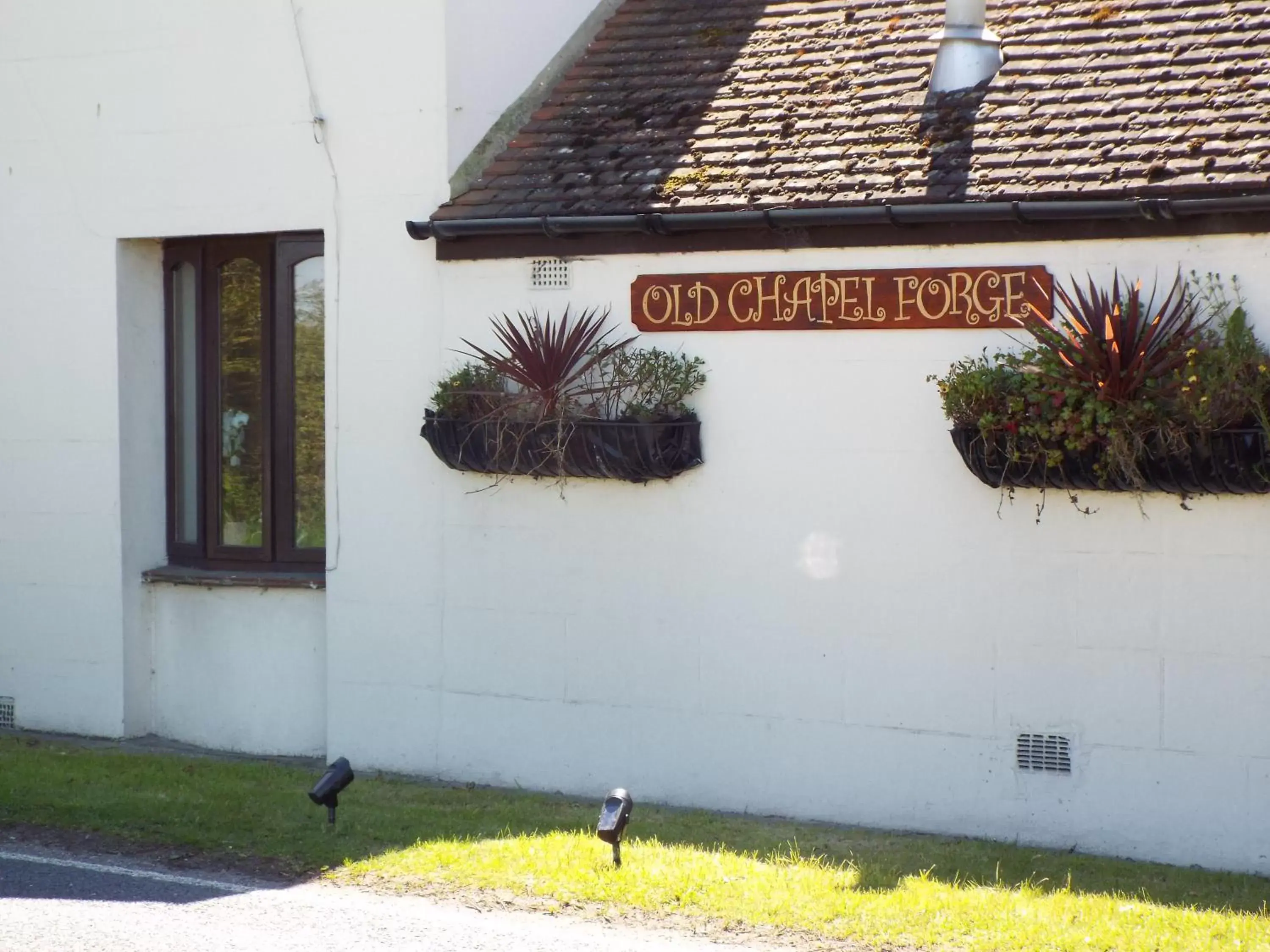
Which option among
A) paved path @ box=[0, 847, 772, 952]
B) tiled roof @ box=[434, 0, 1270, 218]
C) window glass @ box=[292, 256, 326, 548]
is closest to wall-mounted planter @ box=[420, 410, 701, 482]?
tiled roof @ box=[434, 0, 1270, 218]

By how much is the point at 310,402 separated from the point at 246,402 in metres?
0.57

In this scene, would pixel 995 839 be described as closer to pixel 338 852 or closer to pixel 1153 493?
pixel 1153 493

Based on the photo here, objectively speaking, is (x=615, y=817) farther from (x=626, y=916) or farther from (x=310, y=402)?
(x=310, y=402)

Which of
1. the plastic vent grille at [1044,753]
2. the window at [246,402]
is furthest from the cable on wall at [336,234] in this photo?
the plastic vent grille at [1044,753]

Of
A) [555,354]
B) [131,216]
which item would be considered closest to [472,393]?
[555,354]

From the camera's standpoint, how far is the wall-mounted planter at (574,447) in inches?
349

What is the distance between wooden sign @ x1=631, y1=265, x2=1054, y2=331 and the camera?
825 cm

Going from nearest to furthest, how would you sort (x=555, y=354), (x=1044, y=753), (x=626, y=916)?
(x=626, y=916) < (x=1044, y=753) < (x=555, y=354)

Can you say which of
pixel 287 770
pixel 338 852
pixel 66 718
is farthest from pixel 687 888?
pixel 66 718

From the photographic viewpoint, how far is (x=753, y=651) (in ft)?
29.5

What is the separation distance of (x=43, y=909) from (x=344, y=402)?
4072 mm

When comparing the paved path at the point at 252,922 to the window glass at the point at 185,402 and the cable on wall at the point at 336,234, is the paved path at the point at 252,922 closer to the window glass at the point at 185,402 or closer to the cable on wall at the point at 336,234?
the cable on wall at the point at 336,234

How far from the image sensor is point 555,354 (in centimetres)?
907

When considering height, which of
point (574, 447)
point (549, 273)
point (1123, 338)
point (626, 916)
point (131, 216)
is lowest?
point (626, 916)
